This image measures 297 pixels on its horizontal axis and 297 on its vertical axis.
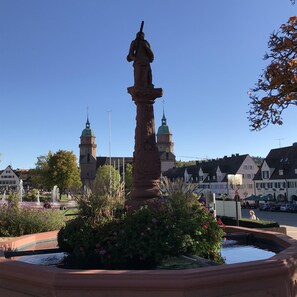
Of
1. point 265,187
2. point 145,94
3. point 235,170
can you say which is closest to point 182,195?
point 145,94

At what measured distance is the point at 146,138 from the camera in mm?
10273

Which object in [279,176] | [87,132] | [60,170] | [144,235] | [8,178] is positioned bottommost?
[144,235]

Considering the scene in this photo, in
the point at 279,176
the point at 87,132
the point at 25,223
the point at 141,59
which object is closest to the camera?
the point at 141,59

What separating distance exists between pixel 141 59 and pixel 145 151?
2699mm

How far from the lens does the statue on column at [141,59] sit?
10586 millimetres

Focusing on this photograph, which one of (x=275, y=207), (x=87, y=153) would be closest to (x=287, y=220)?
(x=275, y=207)

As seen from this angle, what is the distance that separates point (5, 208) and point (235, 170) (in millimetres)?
70255

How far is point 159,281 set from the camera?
4.63 metres

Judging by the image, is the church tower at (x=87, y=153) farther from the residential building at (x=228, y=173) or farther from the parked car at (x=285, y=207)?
the parked car at (x=285, y=207)

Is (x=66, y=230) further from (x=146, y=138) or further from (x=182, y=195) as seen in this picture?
(x=146, y=138)

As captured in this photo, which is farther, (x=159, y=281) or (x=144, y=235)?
(x=144, y=235)

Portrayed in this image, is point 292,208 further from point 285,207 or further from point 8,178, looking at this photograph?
point 8,178

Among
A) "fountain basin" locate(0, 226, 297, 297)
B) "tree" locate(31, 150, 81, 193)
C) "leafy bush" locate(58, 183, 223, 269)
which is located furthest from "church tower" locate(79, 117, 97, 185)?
"fountain basin" locate(0, 226, 297, 297)

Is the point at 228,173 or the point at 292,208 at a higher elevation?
the point at 228,173
